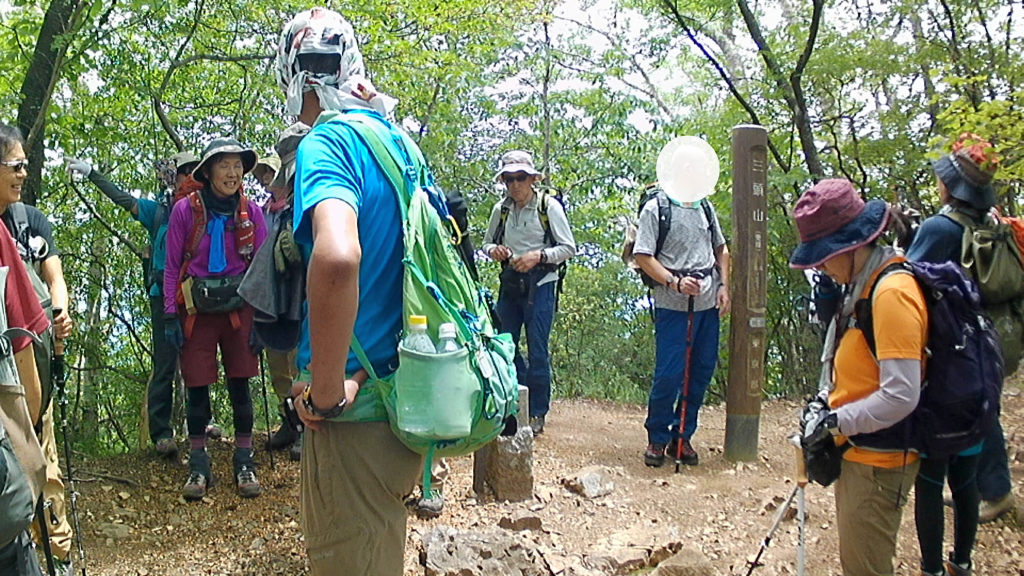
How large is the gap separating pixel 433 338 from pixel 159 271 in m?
3.82

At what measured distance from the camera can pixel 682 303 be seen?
18.9 feet

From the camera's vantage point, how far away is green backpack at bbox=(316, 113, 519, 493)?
6.73 feet

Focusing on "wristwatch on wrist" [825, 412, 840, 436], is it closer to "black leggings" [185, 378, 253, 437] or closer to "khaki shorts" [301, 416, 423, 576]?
"khaki shorts" [301, 416, 423, 576]

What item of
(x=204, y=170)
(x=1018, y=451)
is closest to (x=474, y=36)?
(x=204, y=170)

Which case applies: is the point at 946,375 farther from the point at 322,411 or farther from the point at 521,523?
the point at 521,523

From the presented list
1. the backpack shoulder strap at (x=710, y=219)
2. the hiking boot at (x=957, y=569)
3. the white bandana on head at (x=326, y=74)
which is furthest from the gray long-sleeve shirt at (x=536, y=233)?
the white bandana on head at (x=326, y=74)

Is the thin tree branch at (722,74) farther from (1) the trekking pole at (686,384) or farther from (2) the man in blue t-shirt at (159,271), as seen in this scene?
(2) the man in blue t-shirt at (159,271)

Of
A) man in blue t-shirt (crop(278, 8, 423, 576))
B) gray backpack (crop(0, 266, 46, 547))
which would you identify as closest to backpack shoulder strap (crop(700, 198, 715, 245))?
man in blue t-shirt (crop(278, 8, 423, 576))

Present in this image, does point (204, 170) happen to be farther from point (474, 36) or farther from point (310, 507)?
point (474, 36)

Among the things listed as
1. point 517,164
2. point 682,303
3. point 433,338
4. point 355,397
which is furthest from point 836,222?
point 517,164

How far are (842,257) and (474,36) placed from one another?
706cm

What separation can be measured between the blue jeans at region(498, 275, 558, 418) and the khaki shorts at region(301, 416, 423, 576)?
13.4 feet

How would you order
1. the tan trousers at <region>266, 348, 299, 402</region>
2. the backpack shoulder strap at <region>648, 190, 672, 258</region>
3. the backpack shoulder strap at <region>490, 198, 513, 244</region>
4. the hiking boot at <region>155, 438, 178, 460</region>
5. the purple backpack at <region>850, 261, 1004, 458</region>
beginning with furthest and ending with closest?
the backpack shoulder strap at <region>490, 198, 513, 244</region>, the backpack shoulder strap at <region>648, 190, 672, 258</region>, the tan trousers at <region>266, 348, 299, 402</region>, the hiking boot at <region>155, 438, 178, 460</region>, the purple backpack at <region>850, 261, 1004, 458</region>

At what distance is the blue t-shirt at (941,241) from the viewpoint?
4062 millimetres
